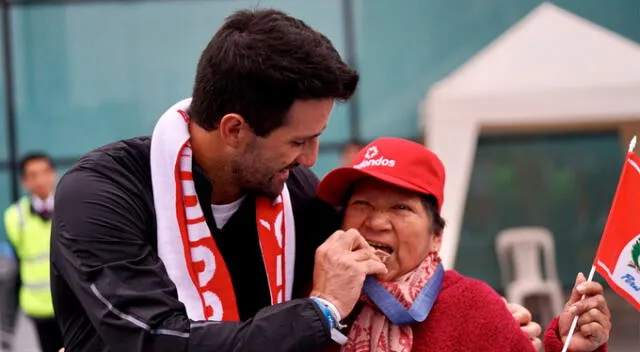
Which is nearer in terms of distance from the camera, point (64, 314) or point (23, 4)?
point (64, 314)

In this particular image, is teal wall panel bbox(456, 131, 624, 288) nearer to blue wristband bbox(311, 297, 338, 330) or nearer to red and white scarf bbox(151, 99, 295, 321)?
red and white scarf bbox(151, 99, 295, 321)

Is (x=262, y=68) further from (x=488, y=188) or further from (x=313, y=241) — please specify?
(x=488, y=188)

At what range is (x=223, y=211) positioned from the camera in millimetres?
2660

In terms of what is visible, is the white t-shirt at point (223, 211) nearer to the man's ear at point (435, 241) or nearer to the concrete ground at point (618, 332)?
the man's ear at point (435, 241)

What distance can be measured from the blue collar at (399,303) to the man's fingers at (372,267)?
116mm

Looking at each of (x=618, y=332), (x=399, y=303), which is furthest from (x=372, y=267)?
(x=618, y=332)

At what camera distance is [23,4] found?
1110 centimetres

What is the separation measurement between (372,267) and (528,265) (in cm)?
782

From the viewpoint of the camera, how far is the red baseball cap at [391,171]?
Answer: 2.71 metres

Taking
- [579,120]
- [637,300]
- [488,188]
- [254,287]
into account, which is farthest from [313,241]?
[488,188]

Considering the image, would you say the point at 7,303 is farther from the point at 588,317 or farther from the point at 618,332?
the point at 588,317

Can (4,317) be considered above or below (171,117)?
below

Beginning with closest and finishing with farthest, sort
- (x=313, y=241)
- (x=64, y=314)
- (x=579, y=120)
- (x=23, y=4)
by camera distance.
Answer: (x=64, y=314)
(x=313, y=241)
(x=579, y=120)
(x=23, y=4)

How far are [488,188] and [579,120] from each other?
253 cm
